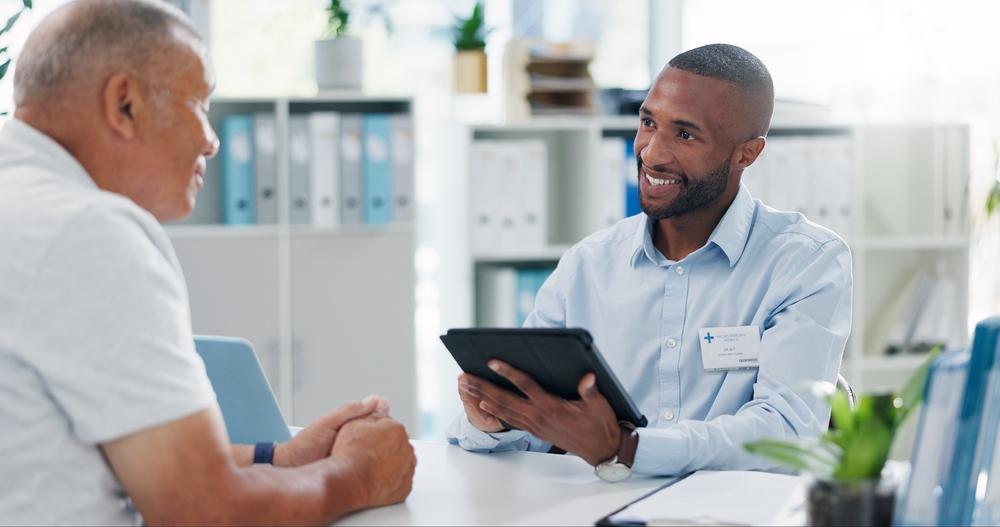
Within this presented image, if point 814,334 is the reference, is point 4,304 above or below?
above

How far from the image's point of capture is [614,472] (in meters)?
1.66

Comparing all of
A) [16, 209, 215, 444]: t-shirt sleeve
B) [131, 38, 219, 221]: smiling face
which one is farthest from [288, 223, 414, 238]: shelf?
[16, 209, 215, 444]: t-shirt sleeve

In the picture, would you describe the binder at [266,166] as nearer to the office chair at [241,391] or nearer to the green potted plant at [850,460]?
the office chair at [241,391]

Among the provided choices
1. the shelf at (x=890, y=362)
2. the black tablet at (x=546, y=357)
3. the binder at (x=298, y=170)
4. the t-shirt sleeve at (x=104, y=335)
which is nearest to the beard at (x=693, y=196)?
the black tablet at (x=546, y=357)

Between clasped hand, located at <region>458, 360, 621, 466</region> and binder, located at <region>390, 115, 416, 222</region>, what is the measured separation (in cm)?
195

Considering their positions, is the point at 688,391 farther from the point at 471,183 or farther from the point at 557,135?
the point at 557,135

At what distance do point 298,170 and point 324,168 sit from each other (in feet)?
0.27

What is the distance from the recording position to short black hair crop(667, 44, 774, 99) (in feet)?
7.09

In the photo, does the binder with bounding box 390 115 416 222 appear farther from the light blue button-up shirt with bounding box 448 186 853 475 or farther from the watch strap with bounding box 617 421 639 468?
the watch strap with bounding box 617 421 639 468

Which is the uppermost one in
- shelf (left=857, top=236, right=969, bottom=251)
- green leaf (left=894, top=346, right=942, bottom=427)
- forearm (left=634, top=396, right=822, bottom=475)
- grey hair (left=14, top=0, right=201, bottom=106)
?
grey hair (left=14, top=0, right=201, bottom=106)

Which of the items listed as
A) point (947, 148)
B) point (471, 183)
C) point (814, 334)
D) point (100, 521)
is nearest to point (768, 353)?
point (814, 334)

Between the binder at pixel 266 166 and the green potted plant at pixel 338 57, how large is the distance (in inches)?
8.9

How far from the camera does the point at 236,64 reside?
158 inches

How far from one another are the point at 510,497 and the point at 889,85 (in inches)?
127
